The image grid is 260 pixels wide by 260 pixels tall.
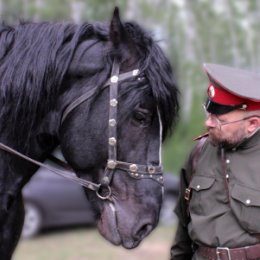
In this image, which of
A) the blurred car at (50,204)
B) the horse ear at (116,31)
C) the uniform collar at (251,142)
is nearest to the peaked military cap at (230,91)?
the uniform collar at (251,142)

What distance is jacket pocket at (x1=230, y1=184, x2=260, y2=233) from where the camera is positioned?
9.91 feet

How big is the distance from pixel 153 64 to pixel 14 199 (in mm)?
1020

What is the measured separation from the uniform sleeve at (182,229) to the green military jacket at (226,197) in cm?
9

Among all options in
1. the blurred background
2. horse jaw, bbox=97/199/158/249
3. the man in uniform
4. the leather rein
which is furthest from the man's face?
the blurred background

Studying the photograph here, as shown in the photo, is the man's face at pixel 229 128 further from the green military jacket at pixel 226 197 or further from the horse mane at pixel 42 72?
the horse mane at pixel 42 72

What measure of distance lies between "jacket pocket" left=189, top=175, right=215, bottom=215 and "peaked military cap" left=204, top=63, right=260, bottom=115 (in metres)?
0.36

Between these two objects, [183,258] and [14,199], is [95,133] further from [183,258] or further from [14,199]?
[183,258]

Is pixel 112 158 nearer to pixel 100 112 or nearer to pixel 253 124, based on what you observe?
pixel 100 112

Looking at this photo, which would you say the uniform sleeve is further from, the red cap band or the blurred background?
the blurred background

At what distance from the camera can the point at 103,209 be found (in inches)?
124

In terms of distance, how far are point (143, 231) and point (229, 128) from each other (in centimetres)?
68

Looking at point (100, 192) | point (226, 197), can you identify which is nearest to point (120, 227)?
point (100, 192)

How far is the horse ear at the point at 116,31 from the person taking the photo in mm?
3027

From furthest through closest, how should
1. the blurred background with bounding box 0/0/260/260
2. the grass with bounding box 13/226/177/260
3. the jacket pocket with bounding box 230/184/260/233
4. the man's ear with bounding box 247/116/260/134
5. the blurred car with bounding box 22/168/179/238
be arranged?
the blurred car with bounding box 22/168/179/238
the grass with bounding box 13/226/177/260
the blurred background with bounding box 0/0/260/260
the man's ear with bounding box 247/116/260/134
the jacket pocket with bounding box 230/184/260/233
